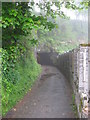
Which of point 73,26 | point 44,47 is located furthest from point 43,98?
point 73,26

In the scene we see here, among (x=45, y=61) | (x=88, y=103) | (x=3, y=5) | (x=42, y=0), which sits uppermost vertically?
(x=42, y=0)

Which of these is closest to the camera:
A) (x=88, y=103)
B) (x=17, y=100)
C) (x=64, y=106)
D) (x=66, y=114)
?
(x=88, y=103)

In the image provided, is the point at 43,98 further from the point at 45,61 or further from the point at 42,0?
the point at 45,61

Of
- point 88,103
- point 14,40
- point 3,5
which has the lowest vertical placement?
point 88,103

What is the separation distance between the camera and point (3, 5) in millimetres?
7113

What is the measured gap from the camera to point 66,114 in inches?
264

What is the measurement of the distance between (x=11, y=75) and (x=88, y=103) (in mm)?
4199

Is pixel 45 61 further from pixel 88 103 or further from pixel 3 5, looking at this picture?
pixel 88 103

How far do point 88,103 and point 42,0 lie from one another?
21.5 ft

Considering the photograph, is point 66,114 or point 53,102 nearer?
point 66,114

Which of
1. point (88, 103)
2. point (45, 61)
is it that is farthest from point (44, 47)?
point (88, 103)

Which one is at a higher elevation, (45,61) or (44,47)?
(44,47)

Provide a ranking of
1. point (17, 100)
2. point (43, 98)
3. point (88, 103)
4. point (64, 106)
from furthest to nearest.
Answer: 1. point (43, 98)
2. point (17, 100)
3. point (64, 106)
4. point (88, 103)

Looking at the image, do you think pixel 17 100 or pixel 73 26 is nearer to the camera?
pixel 17 100
